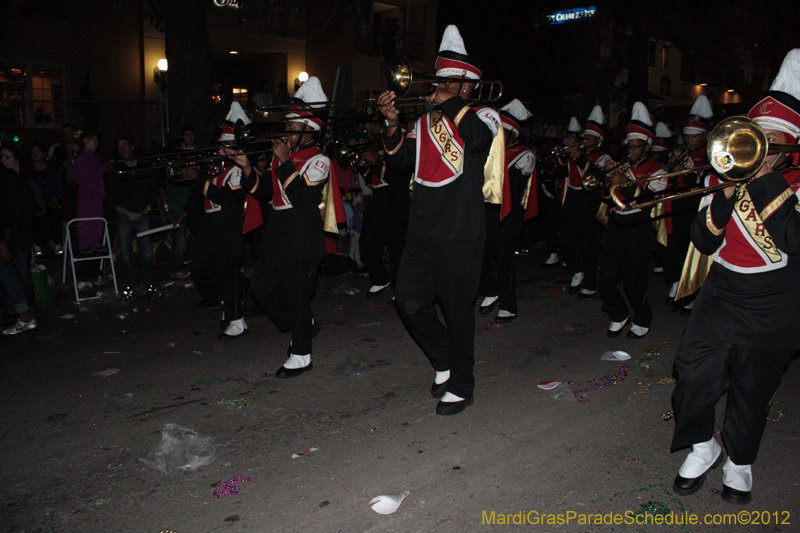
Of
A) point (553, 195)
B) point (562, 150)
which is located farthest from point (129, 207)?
point (553, 195)

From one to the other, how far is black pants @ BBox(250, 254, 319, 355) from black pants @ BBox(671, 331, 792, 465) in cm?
283

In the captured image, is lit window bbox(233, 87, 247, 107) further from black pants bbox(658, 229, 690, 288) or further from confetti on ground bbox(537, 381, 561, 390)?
confetti on ground bbox(537, 381, 561, 390)

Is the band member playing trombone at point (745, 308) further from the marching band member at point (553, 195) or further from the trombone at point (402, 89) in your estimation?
the marching band member at point (553, 195)

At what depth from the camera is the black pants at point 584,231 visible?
7391mm

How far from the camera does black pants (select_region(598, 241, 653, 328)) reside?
5.81 metres

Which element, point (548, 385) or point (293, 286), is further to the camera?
point (293, 286)

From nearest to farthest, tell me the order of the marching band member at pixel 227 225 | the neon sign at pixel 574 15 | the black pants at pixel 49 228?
the marching band member at pixel 227 225
the black pants at pixel 49 228
the neon sign at pixel 574 15

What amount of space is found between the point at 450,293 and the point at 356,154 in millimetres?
3622

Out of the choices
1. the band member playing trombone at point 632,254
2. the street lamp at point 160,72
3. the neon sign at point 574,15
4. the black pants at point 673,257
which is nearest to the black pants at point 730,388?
the band member playing trombone at point 632,254

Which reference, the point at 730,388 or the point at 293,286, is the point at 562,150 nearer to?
the point at 293,286

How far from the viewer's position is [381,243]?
25.2 ft

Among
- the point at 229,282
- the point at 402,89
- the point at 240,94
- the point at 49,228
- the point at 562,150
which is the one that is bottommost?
the point at 229,282

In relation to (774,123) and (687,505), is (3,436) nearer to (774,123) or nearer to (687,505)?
(687,505)

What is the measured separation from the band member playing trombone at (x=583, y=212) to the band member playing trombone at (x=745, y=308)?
4.17 m
